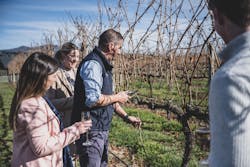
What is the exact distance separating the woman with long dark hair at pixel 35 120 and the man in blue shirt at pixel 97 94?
0.53 metres

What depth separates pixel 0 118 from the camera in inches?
385

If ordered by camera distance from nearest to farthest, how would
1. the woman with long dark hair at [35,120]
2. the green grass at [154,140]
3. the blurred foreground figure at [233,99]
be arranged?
the blurred foreground figure at [233,99] < the woman with long dark hair at [35,120] < the green grass at [154,140]

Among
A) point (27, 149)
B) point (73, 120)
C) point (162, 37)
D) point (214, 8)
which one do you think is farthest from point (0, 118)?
point (214, 8)

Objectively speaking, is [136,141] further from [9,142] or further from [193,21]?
[193,21]

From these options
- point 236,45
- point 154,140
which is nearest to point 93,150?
point 236,45

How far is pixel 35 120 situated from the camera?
1.96 metres

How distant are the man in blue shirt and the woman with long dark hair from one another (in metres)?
0.53

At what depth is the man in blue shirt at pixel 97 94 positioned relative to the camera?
2680mm

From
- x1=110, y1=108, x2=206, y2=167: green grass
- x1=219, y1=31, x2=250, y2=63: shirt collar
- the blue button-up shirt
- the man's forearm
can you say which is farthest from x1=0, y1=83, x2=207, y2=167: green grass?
x1=219, y1=31, x2=250, y2=63: shirt collar

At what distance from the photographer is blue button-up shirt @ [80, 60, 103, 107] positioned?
2652 mm

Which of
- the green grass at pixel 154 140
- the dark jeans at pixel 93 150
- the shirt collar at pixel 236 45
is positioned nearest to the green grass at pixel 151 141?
the green grass at pixel 154 140

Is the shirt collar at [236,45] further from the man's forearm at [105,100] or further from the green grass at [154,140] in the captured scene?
the green grass at [154,140]

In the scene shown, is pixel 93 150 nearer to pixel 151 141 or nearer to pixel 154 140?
pixel 151 141

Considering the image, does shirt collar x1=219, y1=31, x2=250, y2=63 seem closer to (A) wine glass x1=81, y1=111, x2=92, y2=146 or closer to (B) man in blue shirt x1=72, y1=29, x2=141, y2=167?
(B) man in blue shirt x1=72, y1=29, x2=141, y2=167
